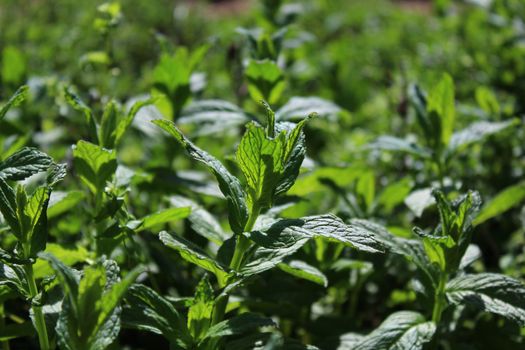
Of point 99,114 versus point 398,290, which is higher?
point 99,114

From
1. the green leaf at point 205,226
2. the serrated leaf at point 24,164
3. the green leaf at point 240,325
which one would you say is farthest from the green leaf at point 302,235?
the serrated leaf at point 24,164

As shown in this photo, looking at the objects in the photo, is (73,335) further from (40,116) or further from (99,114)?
(40,116)

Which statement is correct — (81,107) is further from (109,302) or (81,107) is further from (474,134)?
(474,134)

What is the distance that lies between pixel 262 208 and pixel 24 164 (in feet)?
2.10

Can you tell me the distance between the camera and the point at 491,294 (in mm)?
1849

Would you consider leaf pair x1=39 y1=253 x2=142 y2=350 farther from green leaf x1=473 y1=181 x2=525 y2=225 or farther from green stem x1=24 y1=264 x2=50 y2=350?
green leaf x1=473 y1=181 x2=525 y2=225

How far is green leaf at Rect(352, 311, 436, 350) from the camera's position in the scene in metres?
1.80

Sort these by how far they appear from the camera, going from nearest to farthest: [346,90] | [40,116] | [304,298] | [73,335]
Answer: [73,335], [304,298], [40,116], [346,90]

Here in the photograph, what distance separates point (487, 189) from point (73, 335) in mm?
2156

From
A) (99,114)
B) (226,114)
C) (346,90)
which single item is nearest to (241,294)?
(226,114)

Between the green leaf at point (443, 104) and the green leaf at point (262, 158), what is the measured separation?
0.97 meters

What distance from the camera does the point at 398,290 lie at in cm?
264

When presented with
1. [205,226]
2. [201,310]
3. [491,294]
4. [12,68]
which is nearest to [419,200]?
[491,294]

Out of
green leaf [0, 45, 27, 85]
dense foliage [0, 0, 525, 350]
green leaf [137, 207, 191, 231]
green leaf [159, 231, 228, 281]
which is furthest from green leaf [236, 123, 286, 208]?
green leaf [0, 45, 27, 85]
